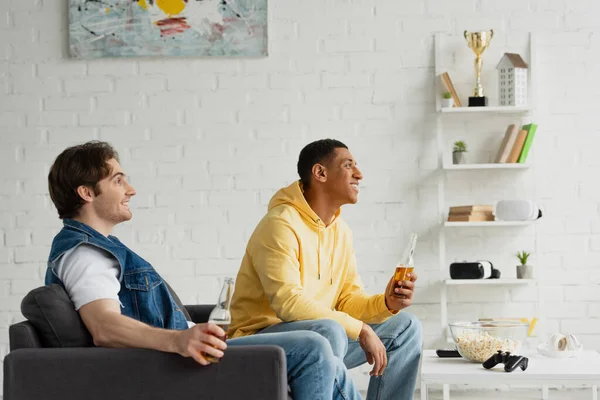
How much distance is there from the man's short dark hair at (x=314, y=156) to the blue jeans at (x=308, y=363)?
3.09 feet

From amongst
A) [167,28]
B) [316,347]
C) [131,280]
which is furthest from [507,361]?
[167,28]

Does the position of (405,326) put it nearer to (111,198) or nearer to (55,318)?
(111,198)

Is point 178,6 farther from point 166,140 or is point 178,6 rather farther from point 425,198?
point 425,198

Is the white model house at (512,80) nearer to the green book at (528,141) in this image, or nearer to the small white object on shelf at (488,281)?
the green book at (528,141)

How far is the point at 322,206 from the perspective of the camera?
3.26m

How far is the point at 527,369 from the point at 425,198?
5.59 feet

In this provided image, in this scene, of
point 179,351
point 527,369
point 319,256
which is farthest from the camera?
point 319,256

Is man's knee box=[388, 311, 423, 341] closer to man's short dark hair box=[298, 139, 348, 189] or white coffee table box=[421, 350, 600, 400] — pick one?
white coffee table box=[421, 350, 600, 400]

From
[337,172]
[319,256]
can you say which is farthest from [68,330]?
[337,172]

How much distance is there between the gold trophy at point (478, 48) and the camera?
439cm

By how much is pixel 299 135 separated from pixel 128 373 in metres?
2.53

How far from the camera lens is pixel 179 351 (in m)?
2.18

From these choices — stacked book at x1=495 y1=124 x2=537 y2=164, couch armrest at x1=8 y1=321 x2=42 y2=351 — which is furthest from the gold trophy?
couch armrest at x1=8 y1=321 x2=42 y2=351

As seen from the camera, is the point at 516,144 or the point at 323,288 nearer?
the point at 323,288
